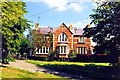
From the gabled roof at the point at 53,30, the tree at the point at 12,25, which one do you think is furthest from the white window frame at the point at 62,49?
the tree at the point at 12,25

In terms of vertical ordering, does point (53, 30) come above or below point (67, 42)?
above

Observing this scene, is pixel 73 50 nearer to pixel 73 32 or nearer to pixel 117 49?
pixel 73 32

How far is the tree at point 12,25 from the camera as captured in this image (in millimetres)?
28142

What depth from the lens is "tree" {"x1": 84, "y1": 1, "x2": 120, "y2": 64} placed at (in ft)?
109

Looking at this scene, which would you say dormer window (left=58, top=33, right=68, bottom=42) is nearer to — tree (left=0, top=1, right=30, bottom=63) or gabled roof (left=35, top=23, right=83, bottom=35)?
gabled roof (left=35, top=23, right=83, bottom=35)

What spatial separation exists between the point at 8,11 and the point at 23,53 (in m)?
22.2

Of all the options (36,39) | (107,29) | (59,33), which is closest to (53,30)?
(59,33)

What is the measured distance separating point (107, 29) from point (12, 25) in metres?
11.4

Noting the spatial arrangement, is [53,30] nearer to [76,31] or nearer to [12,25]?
[76,31]

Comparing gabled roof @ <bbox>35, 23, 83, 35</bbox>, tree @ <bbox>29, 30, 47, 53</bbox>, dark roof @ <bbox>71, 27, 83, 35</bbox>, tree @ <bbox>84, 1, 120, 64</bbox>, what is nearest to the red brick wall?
gabled roof @ <bbox>35, 23, 83, 35</bbox>

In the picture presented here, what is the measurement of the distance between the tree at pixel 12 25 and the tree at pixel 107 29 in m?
8.35

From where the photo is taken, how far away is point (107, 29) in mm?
34781

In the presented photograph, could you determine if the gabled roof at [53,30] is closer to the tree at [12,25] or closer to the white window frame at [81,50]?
the white window frame at [81,50]

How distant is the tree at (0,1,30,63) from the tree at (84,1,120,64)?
8.35m
